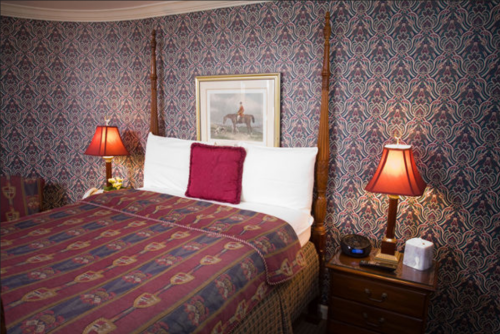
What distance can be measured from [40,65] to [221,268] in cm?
308

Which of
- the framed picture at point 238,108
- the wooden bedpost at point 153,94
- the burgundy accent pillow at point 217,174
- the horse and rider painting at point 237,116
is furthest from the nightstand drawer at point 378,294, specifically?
the wooden bedpost at point 153,94

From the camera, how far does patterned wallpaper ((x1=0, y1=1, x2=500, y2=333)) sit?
7.25 feet

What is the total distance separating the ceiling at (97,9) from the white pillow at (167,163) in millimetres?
1148

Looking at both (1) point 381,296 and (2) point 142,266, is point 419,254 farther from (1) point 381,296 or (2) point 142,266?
(2) point 142,266

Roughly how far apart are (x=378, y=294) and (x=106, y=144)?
2549 mm

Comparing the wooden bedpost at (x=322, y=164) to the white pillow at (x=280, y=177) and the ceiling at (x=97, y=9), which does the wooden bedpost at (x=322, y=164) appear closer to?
the white pillow at (x=280, y=177)

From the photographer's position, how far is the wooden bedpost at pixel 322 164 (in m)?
2.50

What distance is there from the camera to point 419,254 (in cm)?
213

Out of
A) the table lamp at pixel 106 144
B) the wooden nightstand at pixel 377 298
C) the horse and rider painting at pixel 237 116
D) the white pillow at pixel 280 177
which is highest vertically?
the horse and rider painting at pixel 237 116

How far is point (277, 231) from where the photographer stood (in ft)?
6.86

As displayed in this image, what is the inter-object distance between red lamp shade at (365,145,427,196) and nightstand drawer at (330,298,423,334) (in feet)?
2.39

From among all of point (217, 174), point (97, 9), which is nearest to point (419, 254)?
point (217, 174)

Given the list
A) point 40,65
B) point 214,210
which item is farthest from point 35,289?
point 40,65

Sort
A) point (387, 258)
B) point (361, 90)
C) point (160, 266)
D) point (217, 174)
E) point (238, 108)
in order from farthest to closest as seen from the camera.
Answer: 1. point (238, 108)
2. point (217, 174)
3. point (361, 90)
4. point (387, 258)
5. point (160, 266)
